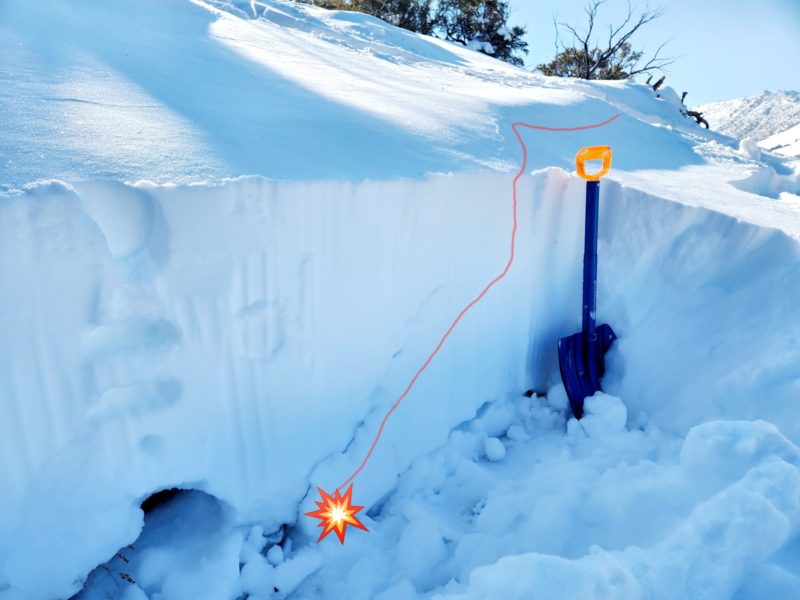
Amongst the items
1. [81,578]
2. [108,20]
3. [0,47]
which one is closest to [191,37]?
[108,20]

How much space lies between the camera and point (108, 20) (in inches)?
102

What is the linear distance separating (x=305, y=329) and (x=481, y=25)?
1137cm

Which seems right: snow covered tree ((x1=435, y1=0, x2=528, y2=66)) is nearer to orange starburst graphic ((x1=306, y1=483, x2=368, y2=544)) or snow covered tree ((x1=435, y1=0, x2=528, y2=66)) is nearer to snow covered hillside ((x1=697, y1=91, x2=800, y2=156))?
snow covered hillside ((x1=697, y1=91, x2=800, y2=156))

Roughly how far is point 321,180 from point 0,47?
4.17ft

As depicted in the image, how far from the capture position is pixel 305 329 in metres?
1.60

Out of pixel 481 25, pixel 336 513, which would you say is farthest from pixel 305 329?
pixel 481 25

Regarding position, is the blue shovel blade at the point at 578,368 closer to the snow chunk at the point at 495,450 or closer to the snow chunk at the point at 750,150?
the snow chunk at the point at 495,450

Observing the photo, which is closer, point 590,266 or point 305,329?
point 305,329

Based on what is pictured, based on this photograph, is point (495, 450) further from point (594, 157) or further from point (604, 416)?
point (594, 157)

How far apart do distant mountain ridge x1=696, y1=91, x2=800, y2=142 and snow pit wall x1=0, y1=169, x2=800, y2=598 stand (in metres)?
14.2

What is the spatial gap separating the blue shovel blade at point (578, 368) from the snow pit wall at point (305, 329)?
0.07 m

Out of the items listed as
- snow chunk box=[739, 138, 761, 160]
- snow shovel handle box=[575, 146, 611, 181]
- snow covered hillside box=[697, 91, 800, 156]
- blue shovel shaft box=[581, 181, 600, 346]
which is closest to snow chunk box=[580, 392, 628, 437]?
blue shovel shaft box=[581, 181, 600, 346]

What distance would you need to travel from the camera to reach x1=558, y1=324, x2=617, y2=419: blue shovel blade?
221 centimetres

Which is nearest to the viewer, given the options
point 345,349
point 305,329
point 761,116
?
point 305,329
